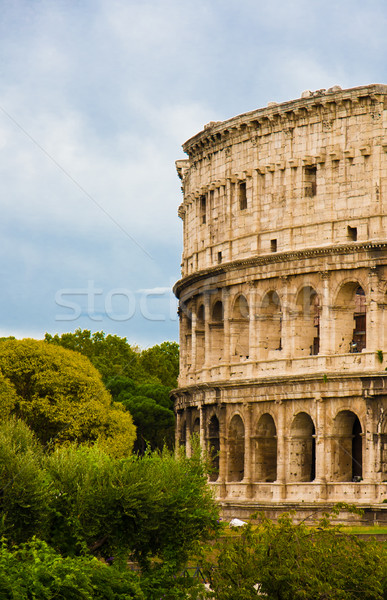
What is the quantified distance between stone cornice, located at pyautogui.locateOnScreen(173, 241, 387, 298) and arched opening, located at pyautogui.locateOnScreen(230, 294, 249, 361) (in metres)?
1.67

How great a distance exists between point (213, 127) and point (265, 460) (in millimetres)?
15439

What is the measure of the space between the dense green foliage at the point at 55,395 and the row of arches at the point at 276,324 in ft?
19.0

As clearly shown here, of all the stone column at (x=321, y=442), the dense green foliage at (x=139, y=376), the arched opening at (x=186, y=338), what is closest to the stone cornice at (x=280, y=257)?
the arched opening at (x=186, y=338)

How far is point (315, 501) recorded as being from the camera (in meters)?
49.4

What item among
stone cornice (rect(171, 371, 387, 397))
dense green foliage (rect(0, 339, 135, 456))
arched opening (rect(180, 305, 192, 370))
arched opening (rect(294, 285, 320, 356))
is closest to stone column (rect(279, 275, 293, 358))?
arched opening (rect(294, 285, 320, 356))

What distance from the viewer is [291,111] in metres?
53.5

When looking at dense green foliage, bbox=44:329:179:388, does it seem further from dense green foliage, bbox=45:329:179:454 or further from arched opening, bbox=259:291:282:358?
arched opening, bbox=259:291:282:358

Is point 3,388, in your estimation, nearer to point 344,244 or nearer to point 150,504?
point 344,244

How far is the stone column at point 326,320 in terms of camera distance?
5131 cm

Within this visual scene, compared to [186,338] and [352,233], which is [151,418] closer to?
[186,338]

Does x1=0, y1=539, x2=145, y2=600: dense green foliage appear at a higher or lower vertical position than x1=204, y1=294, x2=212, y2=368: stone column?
lower

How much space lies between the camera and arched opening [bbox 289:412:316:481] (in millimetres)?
51750

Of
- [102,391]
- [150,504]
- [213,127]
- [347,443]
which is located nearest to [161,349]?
[102,391]

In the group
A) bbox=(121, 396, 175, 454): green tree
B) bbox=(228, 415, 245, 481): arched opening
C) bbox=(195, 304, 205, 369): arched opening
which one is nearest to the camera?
bbox=(228, 415, 245, 481): arched opening
